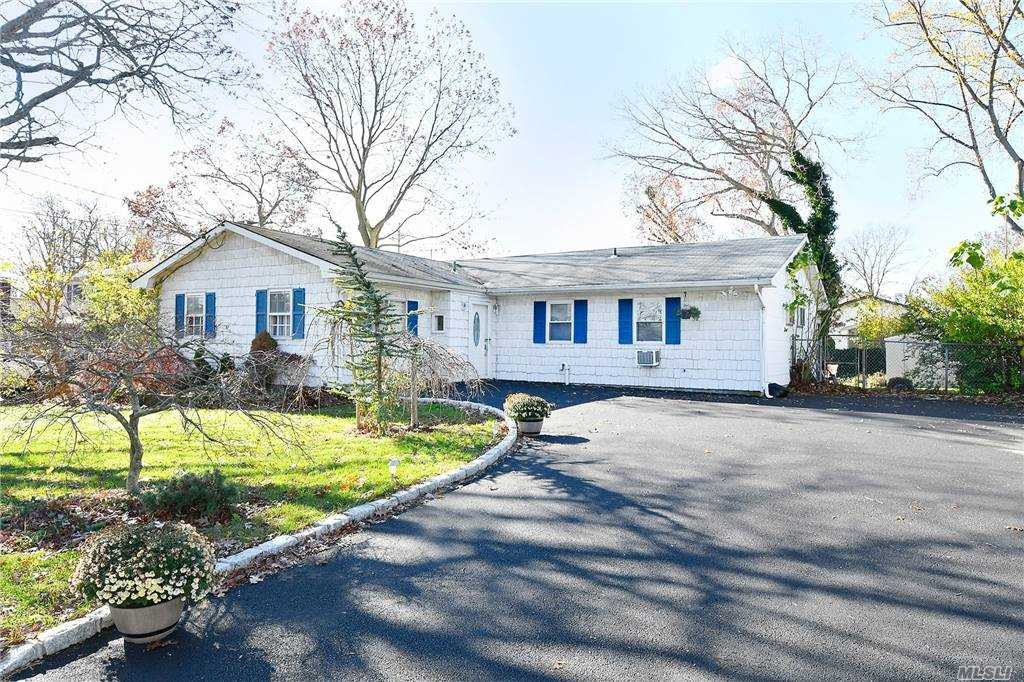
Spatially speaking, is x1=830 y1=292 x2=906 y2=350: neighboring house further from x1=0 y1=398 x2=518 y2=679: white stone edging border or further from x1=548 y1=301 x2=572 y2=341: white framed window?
x1=0 y1=398 x2=518 y2=679: white stone edging border

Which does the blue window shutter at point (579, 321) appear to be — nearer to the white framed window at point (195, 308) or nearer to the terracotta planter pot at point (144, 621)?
the white framed window at point (195, 308)

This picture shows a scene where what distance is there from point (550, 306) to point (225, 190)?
1760 centimetres

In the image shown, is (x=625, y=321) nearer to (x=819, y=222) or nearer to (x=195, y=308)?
(x=819, y=222)

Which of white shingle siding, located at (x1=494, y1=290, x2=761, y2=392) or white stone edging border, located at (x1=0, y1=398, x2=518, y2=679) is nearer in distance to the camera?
white stone edging border, located at (x1=0, y1=398, x2=518, y2=679)

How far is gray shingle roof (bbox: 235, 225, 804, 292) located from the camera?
15578 mm

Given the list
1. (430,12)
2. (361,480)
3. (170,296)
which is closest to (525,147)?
(430,12)

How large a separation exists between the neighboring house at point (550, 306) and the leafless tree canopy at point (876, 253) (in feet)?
68.2

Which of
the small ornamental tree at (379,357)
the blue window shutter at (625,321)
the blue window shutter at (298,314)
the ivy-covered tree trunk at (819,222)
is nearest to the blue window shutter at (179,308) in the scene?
the blue window shutter at (298,314)

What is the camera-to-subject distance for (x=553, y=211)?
27469 mm

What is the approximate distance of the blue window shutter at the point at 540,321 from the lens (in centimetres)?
1811

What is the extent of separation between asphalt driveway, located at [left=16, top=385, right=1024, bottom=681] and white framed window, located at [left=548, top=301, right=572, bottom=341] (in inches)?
410

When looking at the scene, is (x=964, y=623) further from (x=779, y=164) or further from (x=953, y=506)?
(x=779, y=164)

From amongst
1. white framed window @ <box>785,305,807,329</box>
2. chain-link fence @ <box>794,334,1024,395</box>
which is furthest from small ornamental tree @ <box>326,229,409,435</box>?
chain-link fence @ <box>794,334,1024,395</box>

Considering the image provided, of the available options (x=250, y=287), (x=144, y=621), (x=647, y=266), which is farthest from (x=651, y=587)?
(x=250, y=287)
